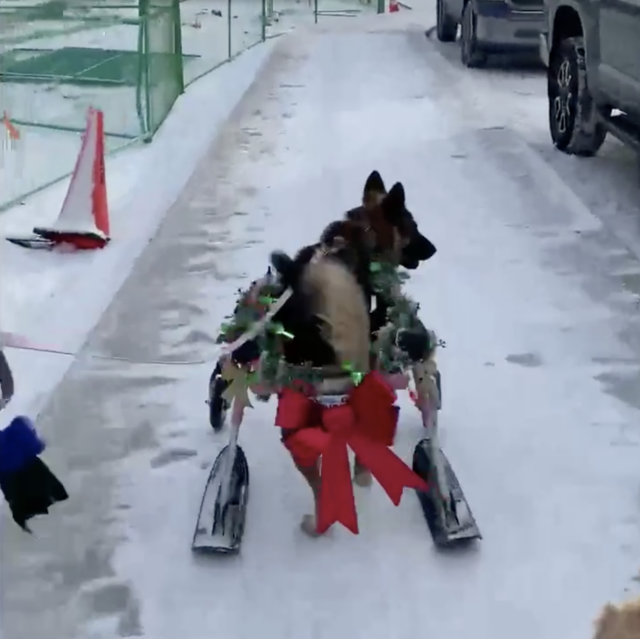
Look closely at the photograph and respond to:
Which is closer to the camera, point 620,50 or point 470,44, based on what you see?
point 620,50

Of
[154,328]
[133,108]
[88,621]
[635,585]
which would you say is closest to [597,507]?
[635,585]

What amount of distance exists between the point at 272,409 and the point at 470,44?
9018 mm

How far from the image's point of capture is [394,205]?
2.86 metres

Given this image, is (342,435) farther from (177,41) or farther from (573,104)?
(177,41)


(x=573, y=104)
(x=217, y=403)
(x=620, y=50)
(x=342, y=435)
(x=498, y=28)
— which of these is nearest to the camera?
(x=342, y=435)

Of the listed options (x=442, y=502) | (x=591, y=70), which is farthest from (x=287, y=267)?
(x=591, y=70)

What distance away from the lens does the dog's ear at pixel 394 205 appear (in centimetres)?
284

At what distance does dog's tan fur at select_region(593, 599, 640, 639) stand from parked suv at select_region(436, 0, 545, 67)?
31.9 ft

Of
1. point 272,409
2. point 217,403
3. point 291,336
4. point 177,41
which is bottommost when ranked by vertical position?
point 272,409

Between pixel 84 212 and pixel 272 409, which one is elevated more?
pixel 84 212

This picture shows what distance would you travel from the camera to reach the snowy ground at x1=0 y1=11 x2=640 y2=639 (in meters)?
2.70

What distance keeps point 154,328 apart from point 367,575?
1.98m

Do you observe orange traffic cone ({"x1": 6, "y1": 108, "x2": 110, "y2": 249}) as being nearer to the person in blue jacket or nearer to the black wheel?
the black wheel

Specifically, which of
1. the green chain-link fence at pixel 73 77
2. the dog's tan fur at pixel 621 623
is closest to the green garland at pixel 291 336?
the dog's tan fur at pixel 621 623
